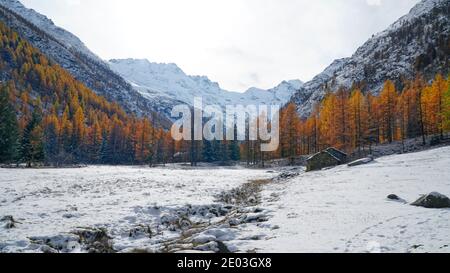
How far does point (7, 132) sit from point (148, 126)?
42.1 meters

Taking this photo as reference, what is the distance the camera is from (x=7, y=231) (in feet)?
35.0

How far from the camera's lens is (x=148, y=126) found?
91250 millimetres

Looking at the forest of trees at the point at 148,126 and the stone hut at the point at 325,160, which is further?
the forest of trees at the point at 148,126

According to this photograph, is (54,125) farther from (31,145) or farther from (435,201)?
(435,201)

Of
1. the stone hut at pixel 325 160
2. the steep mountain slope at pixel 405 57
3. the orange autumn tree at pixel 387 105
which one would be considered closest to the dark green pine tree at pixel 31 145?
the stone hut at pixel 325 160

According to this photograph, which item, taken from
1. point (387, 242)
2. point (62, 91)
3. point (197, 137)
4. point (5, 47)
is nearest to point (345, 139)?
point (197, 137)

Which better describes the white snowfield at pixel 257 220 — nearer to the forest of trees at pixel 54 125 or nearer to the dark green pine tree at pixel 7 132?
the dark green pine tree at pixel 7 132

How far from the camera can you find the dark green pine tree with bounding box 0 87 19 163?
5159 cm

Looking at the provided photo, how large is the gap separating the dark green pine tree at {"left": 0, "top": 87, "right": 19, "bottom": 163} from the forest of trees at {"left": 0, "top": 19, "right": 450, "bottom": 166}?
17cm

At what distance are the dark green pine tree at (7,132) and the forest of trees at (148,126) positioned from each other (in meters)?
0.17

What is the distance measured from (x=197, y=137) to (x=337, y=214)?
3241 inches

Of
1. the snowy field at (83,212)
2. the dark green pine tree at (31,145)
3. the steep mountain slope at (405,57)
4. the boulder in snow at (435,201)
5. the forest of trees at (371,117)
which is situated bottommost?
the snowy field at (83,212)

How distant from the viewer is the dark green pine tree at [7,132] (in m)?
51.6

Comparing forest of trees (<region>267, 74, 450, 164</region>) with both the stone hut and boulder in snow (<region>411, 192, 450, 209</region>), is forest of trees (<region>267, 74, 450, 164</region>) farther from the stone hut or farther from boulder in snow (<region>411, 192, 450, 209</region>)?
boulder in snow (<region>411, 192, 450, 209</region>)
